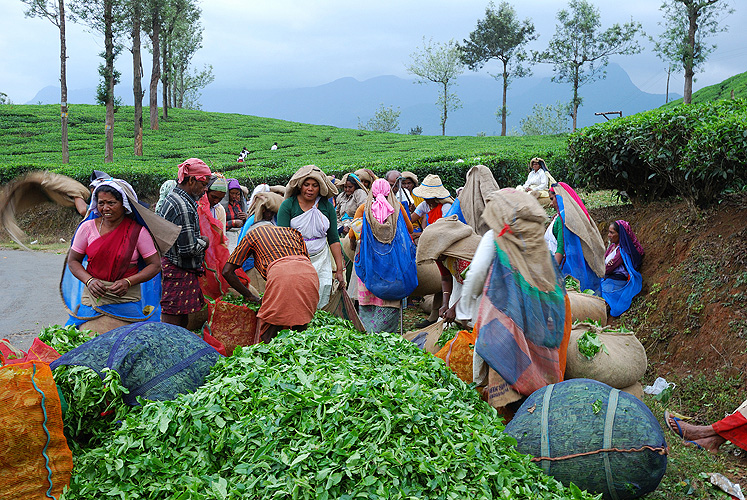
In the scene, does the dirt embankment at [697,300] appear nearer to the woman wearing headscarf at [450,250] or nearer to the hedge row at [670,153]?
the hedge row at [670,153]

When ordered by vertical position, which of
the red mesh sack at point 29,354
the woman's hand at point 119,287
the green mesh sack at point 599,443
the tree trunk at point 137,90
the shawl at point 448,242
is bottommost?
the green mesh sack at point 599,443

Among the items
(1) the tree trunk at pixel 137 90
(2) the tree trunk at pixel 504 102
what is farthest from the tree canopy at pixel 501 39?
(1) the tree trunk at pixel 137 90

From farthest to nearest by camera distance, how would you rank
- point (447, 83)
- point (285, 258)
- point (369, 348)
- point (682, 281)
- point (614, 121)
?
1. point (447, 83)
2. point (614, 121)
3. point (682, 281)
4. point (285, 258)
5. point (369, 348)

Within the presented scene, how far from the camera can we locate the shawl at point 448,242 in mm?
5125

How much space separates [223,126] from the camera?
129ft

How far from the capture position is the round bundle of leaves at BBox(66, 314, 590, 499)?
2549mm

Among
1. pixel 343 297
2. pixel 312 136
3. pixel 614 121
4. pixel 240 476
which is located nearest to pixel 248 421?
pixel 240 476

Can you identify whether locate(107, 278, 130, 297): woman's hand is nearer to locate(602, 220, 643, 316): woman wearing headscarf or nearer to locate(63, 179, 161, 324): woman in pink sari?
locate(63, 179, 161, 324): woman in pink sari

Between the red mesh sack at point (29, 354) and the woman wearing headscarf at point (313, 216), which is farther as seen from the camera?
the woman wearing headscarf at point (313, 216)

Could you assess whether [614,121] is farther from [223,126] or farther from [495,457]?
[223,126]

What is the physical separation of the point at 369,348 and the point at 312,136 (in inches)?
1379

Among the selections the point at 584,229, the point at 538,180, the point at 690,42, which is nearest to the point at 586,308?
the point at 584,229

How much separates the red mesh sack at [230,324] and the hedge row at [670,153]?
17.2 feet

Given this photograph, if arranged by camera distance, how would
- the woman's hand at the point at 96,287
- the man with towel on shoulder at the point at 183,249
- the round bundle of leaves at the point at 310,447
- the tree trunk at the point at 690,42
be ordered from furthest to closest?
the tree trunk at the point at 690,42 < the man with towel on shoulder at the point at 183,249 < the woman's hand at the point at 96,287 < the round bundle of leaves at the point at 310,447
